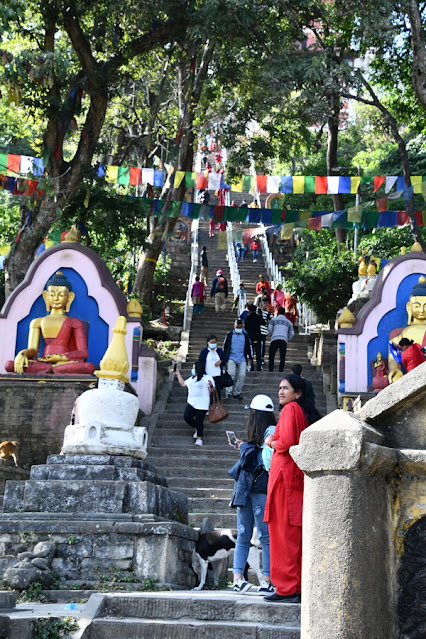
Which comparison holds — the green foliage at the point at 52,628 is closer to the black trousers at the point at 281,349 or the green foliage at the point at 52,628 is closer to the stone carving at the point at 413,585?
the stone carving at the point at 413,585

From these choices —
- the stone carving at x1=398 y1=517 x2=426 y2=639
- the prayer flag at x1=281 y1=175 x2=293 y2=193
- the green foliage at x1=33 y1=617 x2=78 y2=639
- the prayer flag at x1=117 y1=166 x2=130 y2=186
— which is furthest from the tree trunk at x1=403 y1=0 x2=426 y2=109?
the stone carving at x1=398 y1=517 x2=426 y2=639

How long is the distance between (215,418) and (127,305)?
10.7 ft

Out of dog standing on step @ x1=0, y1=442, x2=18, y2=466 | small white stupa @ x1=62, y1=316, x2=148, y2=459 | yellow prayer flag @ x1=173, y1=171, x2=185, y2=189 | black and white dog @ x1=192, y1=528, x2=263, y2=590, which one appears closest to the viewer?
black and white dog @ x1=192, y1=528, x2=263, y2=590

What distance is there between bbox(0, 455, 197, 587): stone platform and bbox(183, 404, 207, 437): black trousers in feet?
18.6

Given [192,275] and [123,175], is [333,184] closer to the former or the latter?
[123,175]

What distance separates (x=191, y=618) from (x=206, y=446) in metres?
7.83

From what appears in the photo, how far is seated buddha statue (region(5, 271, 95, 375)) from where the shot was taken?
15.4 meters

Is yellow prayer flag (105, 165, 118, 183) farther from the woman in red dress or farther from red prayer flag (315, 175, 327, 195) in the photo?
the woman in red dress

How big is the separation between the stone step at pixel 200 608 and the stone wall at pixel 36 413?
7326 mm

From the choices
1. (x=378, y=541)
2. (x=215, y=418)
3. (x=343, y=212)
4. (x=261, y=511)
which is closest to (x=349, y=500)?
(x=378, y=541)

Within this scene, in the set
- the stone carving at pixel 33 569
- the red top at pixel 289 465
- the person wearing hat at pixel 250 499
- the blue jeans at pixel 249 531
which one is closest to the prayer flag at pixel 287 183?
the person wearing hat at pixel 250 499

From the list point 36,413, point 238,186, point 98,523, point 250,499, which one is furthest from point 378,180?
point 98,523

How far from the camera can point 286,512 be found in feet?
22.1

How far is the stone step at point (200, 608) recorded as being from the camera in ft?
21.6
